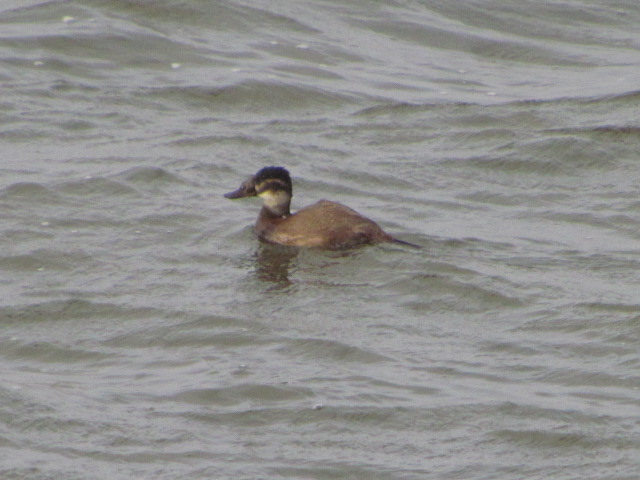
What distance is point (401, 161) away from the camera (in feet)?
40.5

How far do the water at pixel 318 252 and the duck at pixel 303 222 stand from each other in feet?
0.44

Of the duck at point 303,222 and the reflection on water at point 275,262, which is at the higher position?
the duck at point 303,222

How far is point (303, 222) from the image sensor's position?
33.2ft

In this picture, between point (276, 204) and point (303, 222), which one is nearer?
point (303, 222)

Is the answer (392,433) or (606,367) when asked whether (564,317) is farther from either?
(392,433)

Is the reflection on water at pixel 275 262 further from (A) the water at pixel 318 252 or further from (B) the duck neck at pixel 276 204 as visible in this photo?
(B) the duck neck at pixel 276 204

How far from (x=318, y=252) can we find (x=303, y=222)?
28cm

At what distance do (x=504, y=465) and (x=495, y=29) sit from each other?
12042 millimetres

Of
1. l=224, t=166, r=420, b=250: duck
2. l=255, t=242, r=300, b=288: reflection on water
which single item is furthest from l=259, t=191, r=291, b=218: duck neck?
l=255, t=242, r=300, b=288: reflection on water

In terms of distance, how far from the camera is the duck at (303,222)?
991 cm

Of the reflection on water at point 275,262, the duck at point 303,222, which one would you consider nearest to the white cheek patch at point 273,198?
the duck at point 303,222

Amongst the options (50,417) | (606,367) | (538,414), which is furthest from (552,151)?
(50,417)

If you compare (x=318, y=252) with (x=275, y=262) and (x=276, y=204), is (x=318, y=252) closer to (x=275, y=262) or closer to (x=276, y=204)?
(x=275, y=262)

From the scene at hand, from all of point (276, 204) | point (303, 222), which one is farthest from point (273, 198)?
point (303, 222)
